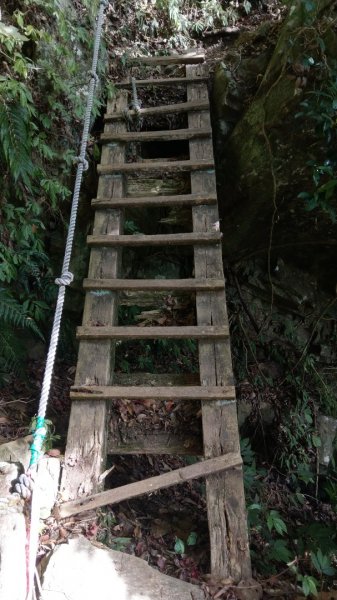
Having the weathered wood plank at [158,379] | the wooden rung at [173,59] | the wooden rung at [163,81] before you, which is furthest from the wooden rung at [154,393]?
the wooden rung at [173,59]

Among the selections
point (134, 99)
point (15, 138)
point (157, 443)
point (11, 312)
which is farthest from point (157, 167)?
point (157, 443)

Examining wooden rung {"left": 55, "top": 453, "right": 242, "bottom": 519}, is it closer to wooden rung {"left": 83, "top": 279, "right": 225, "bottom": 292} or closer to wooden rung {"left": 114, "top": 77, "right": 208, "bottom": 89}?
wooden rung {"left": 83, "top": 279, "right": 225, "bottom": 292}

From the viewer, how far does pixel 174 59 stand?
3777mm

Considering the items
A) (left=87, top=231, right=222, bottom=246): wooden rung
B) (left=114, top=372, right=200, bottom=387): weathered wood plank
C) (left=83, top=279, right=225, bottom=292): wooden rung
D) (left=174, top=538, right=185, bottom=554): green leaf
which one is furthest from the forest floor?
(left=87, top=231, right=222, bottom=246): wooden rung

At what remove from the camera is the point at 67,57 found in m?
2.99

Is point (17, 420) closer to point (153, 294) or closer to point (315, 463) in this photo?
point (153, 294)

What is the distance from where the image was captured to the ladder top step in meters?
3.75

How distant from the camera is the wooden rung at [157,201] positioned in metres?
2.79

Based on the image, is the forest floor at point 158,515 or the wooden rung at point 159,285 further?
the wooden rung at point 159,285

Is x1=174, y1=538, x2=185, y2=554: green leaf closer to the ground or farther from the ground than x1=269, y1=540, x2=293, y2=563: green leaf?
farther from the ground

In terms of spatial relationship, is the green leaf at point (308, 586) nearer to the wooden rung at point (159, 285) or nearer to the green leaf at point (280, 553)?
the green leaf at point (280, 553)

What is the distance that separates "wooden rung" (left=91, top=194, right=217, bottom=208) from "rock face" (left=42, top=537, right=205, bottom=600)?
1.92 meters

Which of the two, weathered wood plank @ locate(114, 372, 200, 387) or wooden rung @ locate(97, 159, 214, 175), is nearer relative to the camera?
weathered wood plank @ locate(114, 372, 200, 387)

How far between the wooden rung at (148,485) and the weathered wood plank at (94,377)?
2.6 inches
